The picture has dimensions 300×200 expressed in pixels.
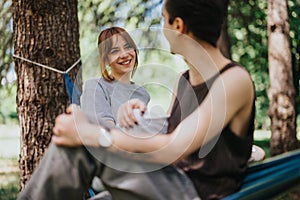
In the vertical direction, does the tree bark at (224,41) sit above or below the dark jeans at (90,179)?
above

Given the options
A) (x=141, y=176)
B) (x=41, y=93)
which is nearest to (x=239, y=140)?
(x=141, y=176)

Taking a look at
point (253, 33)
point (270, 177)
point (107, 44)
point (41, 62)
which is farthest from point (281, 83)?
point (270, 177)

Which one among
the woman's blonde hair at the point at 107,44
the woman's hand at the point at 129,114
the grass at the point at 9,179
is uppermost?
the woman's blonde hair at the point at 107,44

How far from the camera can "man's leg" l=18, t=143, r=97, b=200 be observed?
75 centimetres

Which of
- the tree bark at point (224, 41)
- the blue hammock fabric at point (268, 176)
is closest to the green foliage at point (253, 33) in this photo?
the tree bark at point (224, 41)

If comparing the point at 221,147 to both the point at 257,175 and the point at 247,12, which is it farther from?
the point at 247,12

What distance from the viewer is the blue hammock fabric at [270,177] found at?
861 millimetres

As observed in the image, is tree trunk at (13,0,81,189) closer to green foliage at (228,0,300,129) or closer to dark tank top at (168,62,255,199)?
dark tank top at (168,62,255,199)

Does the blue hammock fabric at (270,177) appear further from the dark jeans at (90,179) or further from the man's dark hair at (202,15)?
the man's dark hair at (202,15)

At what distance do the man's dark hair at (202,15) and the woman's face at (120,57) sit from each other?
0.32 meters

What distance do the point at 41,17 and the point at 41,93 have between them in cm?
21

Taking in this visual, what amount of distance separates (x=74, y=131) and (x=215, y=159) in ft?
0.71

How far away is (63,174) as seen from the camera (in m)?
0.76

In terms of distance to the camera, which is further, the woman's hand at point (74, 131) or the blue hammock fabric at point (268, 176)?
the blue hammock fabric at point (268, 176)
